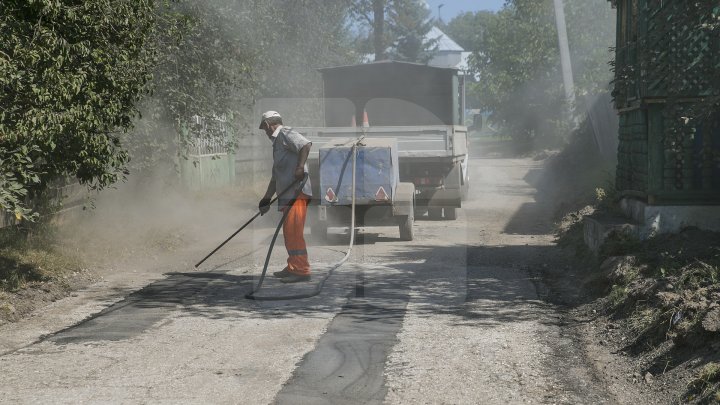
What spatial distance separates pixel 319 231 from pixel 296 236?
438cm

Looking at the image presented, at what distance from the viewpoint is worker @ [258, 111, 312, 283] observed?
34.9 ft

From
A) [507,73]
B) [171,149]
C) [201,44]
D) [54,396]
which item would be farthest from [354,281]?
[507,73]

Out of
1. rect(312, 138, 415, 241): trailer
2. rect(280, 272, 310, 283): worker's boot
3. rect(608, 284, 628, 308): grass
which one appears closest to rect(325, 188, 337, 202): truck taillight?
rect(312, 138, 415, 241): trailer

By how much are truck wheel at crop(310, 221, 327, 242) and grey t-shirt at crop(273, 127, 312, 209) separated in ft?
13.2

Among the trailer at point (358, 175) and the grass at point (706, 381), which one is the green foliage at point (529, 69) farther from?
the grass at point (706, 381)

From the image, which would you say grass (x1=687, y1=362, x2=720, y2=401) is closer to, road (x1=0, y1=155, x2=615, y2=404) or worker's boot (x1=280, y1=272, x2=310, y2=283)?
road (x1=0, y1=155, x2=615, y2=404)

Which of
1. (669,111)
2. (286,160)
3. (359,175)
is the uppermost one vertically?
(669,111)

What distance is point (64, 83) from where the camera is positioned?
342 inches

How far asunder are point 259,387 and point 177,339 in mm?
1696

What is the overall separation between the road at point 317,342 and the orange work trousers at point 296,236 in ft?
1.14

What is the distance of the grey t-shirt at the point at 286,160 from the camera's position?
10672 mm

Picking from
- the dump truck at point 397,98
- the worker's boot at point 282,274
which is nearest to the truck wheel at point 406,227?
the dump truck at point 397,98

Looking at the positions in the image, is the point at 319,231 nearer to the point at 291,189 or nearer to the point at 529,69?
the point at 291,189

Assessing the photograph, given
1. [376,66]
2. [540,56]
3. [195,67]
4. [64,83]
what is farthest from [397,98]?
[540,56]
